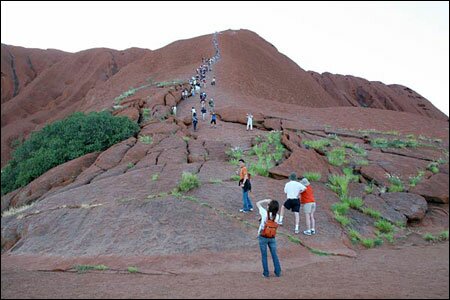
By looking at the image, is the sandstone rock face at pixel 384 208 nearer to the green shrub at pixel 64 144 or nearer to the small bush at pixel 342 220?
the small bush at pixel 342 220

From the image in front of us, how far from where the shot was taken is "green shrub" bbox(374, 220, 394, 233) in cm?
1087

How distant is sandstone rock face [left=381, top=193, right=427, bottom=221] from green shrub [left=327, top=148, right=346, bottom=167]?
8.65 ft

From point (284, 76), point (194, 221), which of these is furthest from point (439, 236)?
point (284, 76)

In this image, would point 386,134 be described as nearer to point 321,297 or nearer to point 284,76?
point 321,297

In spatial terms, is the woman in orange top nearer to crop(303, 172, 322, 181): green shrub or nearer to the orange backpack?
the orange backpack

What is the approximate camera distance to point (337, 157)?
1559 centimetres

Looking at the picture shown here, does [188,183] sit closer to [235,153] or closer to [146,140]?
[235,153]

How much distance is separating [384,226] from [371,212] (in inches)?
31.0

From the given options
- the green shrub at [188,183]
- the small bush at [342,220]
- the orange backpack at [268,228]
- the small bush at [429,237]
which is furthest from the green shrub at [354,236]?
the green shrub at [188,183]

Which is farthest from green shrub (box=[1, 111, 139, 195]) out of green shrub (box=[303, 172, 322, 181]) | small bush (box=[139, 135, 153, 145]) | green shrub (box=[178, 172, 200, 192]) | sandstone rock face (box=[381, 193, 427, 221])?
sandstone rock face (box=[381, 193, 427, 221])

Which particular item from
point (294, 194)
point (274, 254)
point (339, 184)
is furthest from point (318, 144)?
point (274, 254)

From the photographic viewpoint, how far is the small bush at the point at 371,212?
37.9 feet

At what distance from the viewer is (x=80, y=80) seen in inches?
2820

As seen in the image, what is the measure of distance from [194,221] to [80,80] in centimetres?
6806
